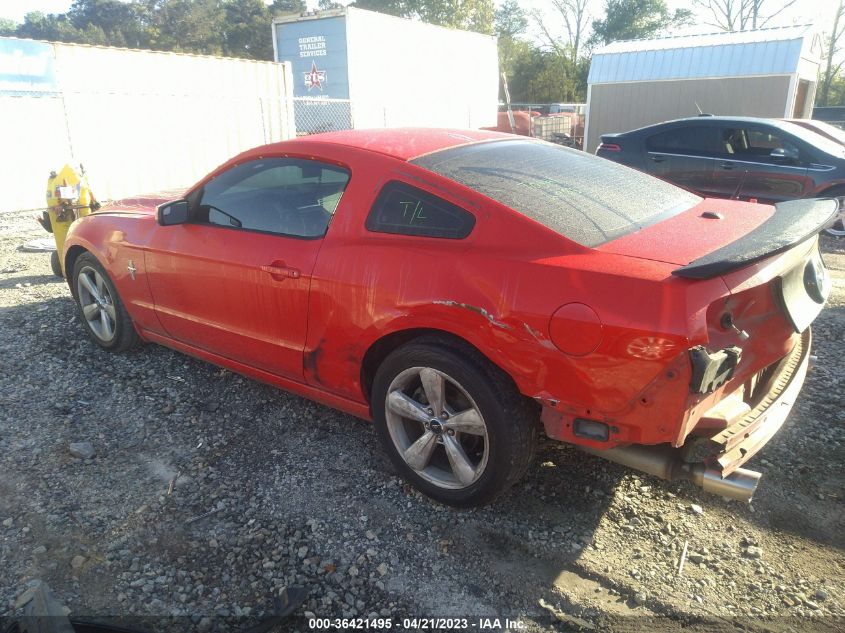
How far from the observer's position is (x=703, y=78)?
606 inches

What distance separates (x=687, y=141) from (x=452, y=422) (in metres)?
8.07

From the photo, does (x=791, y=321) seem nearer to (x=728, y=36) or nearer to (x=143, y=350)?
(x=143, y=350)

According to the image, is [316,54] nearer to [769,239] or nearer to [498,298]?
[498,298]

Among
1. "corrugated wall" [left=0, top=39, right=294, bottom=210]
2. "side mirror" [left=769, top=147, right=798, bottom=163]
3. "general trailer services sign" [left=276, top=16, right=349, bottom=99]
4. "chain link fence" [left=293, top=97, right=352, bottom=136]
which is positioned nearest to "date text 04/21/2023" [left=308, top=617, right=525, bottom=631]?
"side mirror" [left=769, top=147, right=798, bottom=163]

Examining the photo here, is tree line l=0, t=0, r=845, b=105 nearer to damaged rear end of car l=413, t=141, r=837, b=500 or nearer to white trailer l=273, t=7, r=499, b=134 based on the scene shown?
white trailer l=273, t=7, r=499, b=134

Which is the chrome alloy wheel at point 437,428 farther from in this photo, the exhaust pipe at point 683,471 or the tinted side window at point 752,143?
the tinted side window at point 752,143

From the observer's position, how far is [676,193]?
3.34 metres

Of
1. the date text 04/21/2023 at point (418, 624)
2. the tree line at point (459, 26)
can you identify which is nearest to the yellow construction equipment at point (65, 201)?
the date text 04/21/2023 at point (418, 624)

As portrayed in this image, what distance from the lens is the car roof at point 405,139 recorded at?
3104mm

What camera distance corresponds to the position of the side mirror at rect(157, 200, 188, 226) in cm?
369

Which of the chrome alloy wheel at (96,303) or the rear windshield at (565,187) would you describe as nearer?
the rear windshield at (565,187)

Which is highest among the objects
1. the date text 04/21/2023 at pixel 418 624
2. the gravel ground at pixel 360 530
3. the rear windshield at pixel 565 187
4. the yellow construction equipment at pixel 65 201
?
the rear windshield at pixel 565 187

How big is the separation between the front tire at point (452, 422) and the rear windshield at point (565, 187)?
68 centimetres

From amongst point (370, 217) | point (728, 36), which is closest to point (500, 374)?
point (370, 217)
